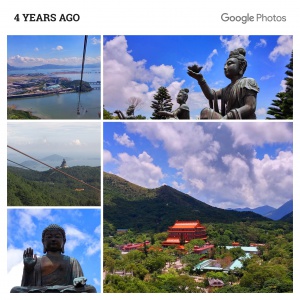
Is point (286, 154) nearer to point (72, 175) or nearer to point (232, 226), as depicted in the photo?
point (232, 226)

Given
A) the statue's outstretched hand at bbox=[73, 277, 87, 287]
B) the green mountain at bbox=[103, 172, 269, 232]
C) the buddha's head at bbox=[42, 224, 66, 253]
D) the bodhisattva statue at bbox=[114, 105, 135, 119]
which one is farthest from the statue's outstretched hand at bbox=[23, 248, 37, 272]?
the bodhisattva statue at bbox=[114, 105, 135, 119]

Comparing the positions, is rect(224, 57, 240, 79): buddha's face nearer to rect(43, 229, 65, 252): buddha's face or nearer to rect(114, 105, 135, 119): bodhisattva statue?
rect(114, 105, 135, 119): bodhisattva statue

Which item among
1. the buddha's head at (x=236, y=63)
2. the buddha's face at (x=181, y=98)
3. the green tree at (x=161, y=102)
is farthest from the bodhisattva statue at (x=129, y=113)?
the buddha's head at (x=236, y=63)

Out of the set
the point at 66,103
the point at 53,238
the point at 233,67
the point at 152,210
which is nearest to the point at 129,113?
the point at 66,103

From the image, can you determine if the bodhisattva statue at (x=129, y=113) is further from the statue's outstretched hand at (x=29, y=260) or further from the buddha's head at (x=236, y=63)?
the statue's outstretched hand at (x=29, y=260)

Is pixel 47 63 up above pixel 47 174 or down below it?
above
